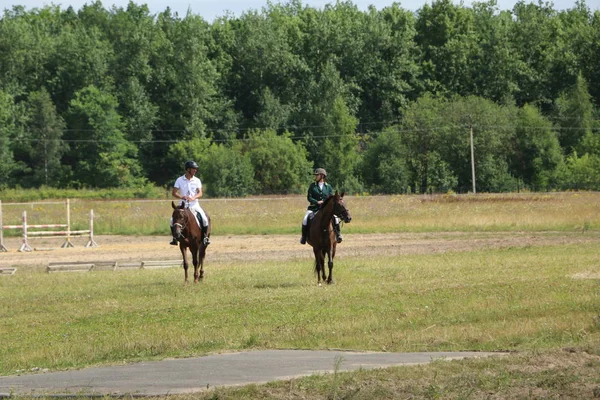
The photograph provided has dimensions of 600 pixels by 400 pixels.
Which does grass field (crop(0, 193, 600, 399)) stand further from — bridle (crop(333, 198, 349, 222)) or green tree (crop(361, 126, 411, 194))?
green tree (crop(361, 126, 411, 194))

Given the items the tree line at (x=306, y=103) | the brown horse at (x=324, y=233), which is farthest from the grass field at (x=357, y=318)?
the tree line at (x=306, y=103)

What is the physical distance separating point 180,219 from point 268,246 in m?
13.8

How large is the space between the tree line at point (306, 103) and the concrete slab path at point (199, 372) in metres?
75.2

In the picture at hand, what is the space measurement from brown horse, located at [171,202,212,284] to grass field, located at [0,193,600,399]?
0.55 metres

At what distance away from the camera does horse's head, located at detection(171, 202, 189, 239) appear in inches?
971

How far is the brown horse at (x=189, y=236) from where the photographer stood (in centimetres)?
2491

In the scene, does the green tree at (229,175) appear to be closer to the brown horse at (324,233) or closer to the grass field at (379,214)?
the grass field at (379,214)

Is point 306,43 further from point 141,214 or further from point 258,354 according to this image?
point 258,354

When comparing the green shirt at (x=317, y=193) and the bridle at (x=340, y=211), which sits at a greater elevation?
the green shirt at (x=317, y=193)

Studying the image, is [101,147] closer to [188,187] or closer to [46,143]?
[46,143]

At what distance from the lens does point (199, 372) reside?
12617mm

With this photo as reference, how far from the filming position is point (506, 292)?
2036cm

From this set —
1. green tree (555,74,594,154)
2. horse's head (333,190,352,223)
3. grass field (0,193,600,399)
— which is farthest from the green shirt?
green tree (555,74,594,154)

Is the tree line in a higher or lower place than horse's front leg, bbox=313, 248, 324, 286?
higher
